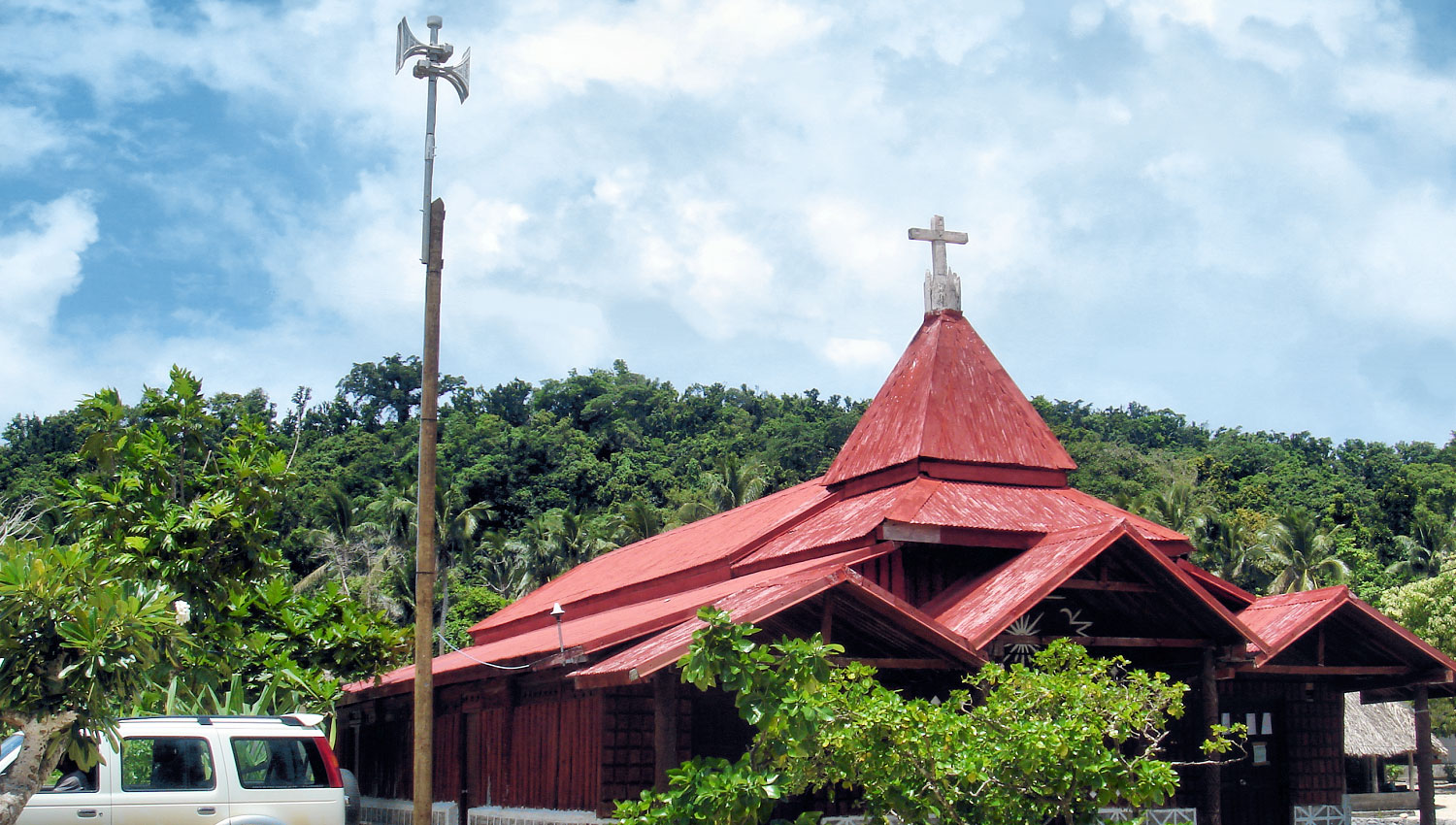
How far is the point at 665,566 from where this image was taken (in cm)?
2453

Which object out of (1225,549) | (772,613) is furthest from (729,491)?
(772,613)

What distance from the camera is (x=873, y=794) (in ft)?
40.1

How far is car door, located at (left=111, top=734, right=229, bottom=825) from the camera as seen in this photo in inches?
538

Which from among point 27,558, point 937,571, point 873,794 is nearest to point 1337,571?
point 937,571

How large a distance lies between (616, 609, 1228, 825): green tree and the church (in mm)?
2082

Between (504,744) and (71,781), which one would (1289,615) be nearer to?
(504,744)

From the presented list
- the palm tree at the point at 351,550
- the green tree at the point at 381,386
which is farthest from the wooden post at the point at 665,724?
the green tree at the point at 381,386

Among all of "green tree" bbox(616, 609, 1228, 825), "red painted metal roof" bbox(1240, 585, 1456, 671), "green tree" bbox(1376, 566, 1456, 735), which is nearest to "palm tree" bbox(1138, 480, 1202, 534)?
"green tree" bbox(1376, 566, 1456, 735)

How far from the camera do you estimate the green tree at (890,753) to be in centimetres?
1197

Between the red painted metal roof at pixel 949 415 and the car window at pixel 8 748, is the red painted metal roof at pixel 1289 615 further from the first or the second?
the car window at pixel 8 748

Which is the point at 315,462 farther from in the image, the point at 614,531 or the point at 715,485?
the point at 715,485

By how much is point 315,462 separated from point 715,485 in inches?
924

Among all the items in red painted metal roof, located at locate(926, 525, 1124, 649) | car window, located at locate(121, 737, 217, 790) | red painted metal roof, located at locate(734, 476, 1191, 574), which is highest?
red painted metal roof, located at locate(734, 476, 1191, 574)

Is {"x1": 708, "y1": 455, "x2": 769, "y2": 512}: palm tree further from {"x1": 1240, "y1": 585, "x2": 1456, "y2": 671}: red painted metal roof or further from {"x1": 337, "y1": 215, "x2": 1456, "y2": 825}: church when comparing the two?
{"x1": 1240, "y1": 585, "x2": 1456, "y2": 671}: red painted metal roof
